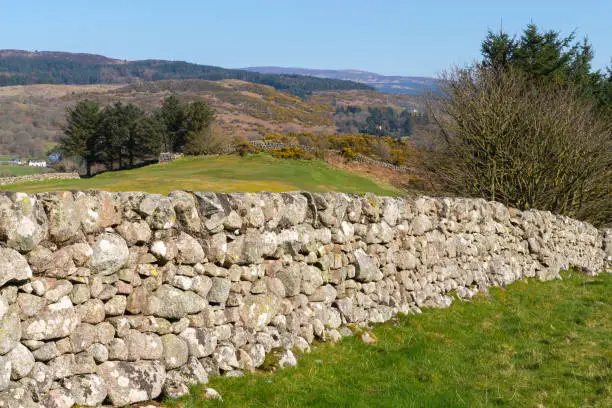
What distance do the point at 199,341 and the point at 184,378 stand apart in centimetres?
50

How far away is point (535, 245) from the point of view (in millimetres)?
16859

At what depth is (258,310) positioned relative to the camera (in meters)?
7.59

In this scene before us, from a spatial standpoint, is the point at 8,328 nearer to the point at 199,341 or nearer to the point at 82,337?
the point at 82,337

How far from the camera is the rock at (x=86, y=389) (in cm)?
519

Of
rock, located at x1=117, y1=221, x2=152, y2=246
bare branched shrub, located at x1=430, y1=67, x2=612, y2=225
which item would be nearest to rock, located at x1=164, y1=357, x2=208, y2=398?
rock, located at x1=117, y1=221, x2=152, y2=246

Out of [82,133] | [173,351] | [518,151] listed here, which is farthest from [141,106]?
[173,351]

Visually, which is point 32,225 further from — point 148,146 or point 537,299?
point 148,146

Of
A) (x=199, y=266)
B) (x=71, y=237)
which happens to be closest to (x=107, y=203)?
(x=71, y=237)

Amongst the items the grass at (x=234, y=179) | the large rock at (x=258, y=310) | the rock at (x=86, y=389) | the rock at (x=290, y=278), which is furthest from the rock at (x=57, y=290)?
the grass at (x=234, y=179)

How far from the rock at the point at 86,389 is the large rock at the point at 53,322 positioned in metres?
0.42

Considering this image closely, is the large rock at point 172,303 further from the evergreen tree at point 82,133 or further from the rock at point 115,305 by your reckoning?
the evergreen tree at point 82,133

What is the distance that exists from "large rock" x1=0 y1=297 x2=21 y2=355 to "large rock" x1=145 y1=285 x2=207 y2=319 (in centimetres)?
145

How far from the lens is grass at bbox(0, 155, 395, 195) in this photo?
41062 mm

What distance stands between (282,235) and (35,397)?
391 cm
